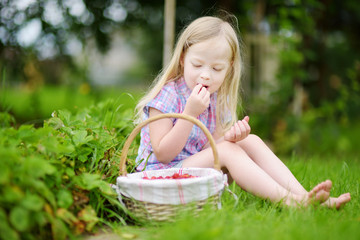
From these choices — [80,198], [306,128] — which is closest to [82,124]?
[80,198]

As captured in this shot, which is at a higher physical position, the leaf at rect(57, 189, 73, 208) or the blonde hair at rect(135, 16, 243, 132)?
the blonde hair at rect(135, 16, 243, 132)

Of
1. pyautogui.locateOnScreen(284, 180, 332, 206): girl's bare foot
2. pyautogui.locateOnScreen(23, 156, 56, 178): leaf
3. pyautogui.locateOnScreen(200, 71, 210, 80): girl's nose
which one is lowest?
pyautogui.locateOnScreen(284, 180, 332, 206): girl's bare foot

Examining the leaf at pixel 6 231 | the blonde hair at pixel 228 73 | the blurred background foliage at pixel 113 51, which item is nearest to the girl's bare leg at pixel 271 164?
the blonde hair at pixel 228 73

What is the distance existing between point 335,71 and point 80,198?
6.76 m

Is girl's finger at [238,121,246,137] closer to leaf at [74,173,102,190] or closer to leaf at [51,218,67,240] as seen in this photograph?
leaf at [74,173,102,190]

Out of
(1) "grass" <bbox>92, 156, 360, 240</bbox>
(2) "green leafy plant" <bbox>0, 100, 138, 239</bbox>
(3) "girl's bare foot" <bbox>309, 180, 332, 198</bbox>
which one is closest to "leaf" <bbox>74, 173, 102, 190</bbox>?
(2) "green leafy plant" <bbox>0, 100, 138, 239</bbox>

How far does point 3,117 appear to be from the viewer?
7.34ft

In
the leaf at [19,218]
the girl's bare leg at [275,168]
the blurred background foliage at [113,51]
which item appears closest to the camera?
the leaf at [19,218]

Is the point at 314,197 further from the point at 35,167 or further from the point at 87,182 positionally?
the point at 35,167

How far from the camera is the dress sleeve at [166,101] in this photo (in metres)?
2.05

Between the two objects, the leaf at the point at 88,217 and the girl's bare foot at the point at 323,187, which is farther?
the girl's bare foot at the point at 323,187

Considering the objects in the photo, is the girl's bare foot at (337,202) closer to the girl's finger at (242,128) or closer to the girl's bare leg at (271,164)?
the girl's bare leg at (271,164)

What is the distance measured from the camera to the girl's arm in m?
1.89

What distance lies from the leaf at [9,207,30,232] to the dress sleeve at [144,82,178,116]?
2.97 ft
